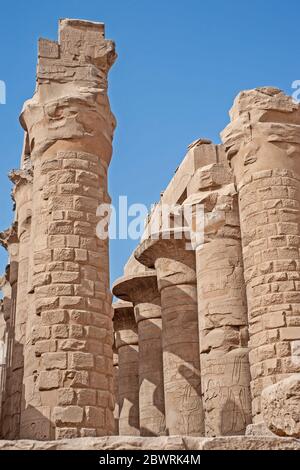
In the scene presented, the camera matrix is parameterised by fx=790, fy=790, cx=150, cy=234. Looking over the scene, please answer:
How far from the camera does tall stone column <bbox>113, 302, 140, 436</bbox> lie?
22953 millimetres

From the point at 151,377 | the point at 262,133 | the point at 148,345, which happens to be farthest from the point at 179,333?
the point at 262,133

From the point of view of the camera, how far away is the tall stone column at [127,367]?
2295 centimetres

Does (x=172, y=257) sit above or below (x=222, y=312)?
above

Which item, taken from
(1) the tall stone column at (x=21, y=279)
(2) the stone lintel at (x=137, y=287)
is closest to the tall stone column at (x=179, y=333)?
(2) the stone lintel at (x=137, y=287)

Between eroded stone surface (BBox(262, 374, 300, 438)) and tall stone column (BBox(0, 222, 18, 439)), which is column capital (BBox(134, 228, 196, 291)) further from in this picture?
eroded stone surface (BBox(262, 374, 300, 438))

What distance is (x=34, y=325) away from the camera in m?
12.1

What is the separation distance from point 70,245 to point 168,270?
255 inches

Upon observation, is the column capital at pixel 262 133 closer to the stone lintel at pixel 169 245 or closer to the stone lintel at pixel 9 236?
the stone lintel at pixel 169 245

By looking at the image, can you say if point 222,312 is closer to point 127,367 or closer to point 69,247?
point 69,247

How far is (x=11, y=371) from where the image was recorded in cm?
1612

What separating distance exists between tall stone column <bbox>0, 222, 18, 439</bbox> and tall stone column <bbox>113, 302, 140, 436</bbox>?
17.8 ft

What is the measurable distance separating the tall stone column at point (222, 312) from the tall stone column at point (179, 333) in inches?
69.2

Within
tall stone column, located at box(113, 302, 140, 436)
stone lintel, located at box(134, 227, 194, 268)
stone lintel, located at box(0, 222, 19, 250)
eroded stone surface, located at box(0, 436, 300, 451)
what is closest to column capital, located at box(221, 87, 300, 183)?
stone lintel, located at box(134, 227, 194, 268)
